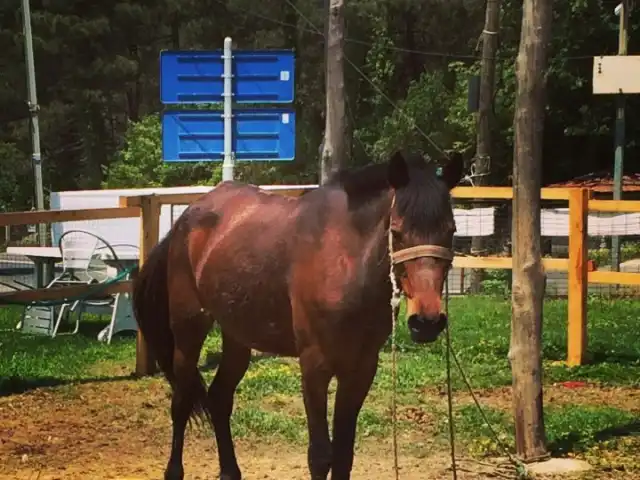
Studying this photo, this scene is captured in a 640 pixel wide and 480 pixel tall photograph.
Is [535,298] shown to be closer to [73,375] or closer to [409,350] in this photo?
[409,350]

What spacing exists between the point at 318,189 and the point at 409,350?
447 cm

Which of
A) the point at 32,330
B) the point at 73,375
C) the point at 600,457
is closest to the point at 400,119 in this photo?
the point at 32,330

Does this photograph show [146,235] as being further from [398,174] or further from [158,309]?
[398,174]

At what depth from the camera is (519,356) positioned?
514 cm

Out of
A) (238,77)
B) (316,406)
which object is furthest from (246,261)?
(238,77)

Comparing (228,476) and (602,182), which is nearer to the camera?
(228,476)

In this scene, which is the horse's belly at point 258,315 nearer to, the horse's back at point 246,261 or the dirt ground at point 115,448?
the horse's back at point 246,261

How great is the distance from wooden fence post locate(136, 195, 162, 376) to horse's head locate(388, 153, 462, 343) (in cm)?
418

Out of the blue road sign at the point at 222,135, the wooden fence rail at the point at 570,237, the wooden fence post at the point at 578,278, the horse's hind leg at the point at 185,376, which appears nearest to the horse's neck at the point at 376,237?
the horse's hind leg at the point at 185,376

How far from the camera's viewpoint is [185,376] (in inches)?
187

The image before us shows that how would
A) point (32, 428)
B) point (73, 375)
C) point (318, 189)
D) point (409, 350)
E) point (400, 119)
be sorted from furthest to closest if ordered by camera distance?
point (400, 119) → point (409, 350) → point (73, 375) → point (32, 428) → point (318, 189)

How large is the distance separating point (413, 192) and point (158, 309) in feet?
6.76

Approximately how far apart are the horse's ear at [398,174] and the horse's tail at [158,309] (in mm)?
1761

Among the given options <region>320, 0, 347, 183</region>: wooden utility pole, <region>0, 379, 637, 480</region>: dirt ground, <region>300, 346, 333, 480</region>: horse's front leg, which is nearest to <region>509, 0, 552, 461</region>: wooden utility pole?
<region>0, 379, 637, 480</region>: dirt ground
